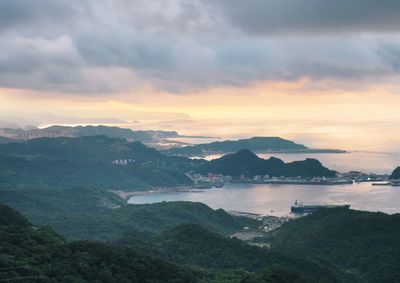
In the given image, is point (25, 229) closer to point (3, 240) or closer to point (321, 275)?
point (3, 240)

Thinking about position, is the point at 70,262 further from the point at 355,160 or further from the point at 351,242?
the point at 355,160

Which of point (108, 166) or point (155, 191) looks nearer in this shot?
point (155, 191)

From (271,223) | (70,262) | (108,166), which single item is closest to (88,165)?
(108,166)

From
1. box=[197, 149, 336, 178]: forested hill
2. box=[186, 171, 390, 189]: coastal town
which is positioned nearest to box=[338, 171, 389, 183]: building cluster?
box=[186, 171, 390, 189]: coastal town

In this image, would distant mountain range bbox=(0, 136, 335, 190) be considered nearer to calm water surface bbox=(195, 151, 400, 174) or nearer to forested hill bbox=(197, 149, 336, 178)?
forested hill bbox=(197, 149, 336, 178)

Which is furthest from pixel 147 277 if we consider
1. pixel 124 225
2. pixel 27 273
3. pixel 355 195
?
pixel 355 195

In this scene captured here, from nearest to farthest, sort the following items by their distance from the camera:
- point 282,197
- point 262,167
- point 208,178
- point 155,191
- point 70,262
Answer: point 70,262 → point 282,197 → point 155,191 → point 262,167 → point 208,178

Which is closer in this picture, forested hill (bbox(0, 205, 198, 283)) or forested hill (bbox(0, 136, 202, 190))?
forested hill (bbox(0, 205, 198, 283))
